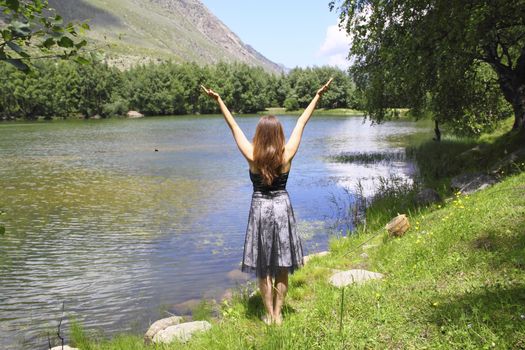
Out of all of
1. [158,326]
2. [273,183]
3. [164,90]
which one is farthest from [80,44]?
[164,90]

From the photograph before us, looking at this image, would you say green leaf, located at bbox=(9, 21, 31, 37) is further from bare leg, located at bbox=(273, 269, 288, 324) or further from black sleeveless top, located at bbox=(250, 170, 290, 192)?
bare leg, located at bbox=(273, 269, 288, 324)

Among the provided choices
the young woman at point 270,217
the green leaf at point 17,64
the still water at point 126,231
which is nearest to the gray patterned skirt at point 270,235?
the young woman at point 270,217

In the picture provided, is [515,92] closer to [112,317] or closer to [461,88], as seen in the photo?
[461,88]

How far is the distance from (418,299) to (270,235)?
2040mm

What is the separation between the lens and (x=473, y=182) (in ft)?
47.1

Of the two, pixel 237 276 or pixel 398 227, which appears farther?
pixel 237 276

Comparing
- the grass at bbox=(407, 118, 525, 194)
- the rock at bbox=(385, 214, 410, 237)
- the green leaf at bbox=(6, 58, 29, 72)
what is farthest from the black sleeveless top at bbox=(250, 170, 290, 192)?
the grass at bbox=(407, 118, 525, 194)

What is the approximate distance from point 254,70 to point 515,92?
132 m

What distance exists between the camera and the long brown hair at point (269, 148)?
5848 mm

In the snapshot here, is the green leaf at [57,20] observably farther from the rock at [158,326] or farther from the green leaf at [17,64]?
the rock at [158,326]

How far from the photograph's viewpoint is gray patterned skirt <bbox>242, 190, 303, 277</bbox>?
6031 millimetres

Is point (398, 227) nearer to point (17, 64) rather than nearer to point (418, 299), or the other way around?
point (418, 299)

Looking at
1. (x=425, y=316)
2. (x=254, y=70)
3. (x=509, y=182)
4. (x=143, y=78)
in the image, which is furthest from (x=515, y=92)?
(x=254, y=70)

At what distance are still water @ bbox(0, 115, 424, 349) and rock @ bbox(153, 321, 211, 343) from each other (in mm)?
2048
